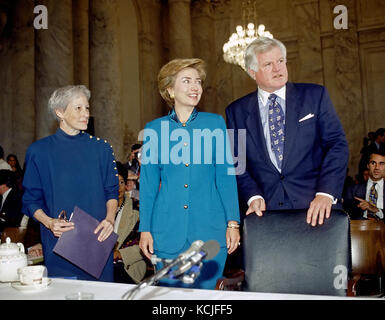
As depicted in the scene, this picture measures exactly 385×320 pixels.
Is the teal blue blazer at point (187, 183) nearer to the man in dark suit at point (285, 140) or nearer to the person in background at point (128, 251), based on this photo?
the man in dark suit at point (285, 140)

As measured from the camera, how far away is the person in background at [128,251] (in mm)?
3326

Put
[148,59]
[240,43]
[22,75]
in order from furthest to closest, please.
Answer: [148,59] → [240,43] → [22,75]

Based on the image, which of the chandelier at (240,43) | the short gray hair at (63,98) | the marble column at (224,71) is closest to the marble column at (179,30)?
the marble column at (224,71)

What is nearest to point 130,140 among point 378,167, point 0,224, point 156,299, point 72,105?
point 0,224

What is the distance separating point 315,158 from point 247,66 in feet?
2.41

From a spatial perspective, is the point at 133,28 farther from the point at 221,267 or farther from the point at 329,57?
the point at 221,267

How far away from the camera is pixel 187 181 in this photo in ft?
7.75

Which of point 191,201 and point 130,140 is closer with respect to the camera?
point 191,201

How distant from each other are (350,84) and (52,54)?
7.90 meters

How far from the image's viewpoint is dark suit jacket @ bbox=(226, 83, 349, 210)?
8.27 feet

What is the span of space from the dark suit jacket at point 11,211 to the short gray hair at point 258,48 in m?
4.19

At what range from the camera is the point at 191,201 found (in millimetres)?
2355

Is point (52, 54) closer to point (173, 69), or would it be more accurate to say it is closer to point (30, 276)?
point (173, 69)

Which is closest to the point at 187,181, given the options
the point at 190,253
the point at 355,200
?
the point at 190,253
